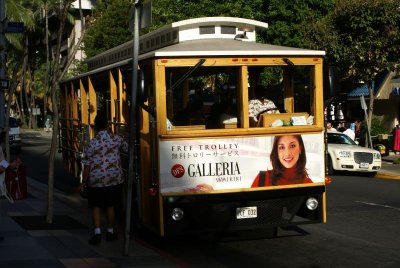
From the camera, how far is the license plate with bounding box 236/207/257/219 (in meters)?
8.54

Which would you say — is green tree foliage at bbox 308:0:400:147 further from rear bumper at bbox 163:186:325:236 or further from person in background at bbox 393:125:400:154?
rear bumper at bbox 163:186:325:236

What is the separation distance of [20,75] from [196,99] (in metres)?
60.0

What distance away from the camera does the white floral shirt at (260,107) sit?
8.86m

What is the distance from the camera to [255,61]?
336 inches

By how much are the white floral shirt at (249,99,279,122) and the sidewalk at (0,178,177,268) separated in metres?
2.23

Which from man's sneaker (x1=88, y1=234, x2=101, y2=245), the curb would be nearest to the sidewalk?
man's sneaker (x1=88, y1=234, x2=101, y2=245)

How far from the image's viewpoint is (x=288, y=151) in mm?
8664

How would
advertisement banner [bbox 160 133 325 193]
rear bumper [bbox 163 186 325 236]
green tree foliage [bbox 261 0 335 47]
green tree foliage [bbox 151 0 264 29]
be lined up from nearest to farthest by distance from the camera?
advertisement banner [bbox 160 133 325 193]
rear bumper [bbox 163 186 325 236]
green tree foliage [bbox 151 0 264 29]
green tree foliage [bbox 261 0 335 47]

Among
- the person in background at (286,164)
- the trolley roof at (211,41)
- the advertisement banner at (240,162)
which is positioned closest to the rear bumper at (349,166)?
the trolley roof at (211,41)

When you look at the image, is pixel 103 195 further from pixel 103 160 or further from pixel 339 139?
pixel 339 139

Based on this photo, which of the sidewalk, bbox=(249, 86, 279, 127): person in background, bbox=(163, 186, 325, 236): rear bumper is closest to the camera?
the sidewalk

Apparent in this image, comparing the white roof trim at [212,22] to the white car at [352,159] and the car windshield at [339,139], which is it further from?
the car windshield at [339,139]

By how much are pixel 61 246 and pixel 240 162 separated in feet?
8.47

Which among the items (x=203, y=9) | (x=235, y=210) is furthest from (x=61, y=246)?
(x=203, y=9)
